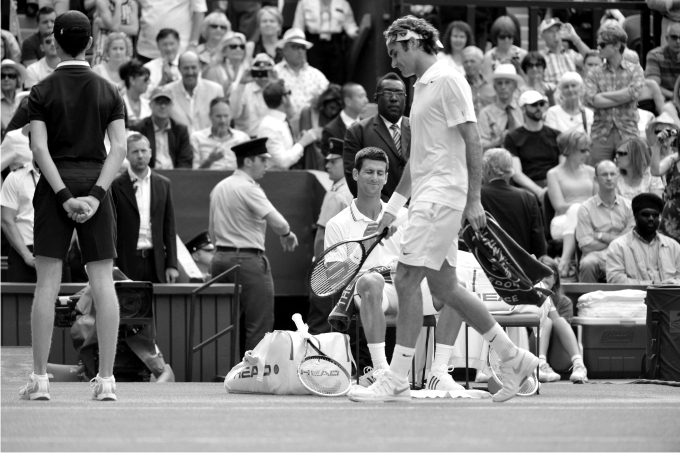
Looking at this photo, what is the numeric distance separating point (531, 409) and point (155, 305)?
5.12 meters

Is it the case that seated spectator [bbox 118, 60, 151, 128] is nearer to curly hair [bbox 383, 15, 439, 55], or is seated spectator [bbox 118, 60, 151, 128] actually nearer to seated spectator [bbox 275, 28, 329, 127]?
seated spectator [bbox 275, 28, 329, 127]

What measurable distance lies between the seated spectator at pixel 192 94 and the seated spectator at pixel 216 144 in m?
0.41

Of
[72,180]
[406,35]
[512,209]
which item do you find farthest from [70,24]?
[512,209]

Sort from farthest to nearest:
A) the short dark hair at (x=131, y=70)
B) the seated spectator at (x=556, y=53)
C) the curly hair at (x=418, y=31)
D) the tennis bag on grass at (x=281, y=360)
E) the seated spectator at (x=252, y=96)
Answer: the seated spectator at (x=556, y=53) → the seated spectator at (x=252, y=96) → the short dark hair at (x=131, y=70) → the tennis bag on grass at (x=281, y=360) → the curly hair at (x=418, y=31)

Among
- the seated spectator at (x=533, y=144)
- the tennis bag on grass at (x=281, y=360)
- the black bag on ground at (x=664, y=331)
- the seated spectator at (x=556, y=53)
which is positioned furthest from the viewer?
the seated spectator at (x=556, y=53)

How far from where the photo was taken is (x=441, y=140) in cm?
704

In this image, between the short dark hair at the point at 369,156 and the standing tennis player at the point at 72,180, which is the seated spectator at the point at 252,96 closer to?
the short dark hair at the point at 369,156

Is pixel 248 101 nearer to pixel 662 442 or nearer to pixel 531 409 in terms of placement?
pixel 531 409

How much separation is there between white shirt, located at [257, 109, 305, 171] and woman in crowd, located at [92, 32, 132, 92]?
5.59 ft

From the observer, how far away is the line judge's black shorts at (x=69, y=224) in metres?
6.88

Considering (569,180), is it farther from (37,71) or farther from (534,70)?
(37,71)

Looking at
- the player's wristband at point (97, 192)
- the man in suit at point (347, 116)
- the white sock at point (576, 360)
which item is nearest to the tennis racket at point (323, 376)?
the player's wristband at point (97, 192)

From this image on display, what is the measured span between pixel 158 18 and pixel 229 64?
1067mm

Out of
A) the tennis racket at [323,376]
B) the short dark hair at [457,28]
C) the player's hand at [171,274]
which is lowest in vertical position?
the tennis racket at [323,376]
